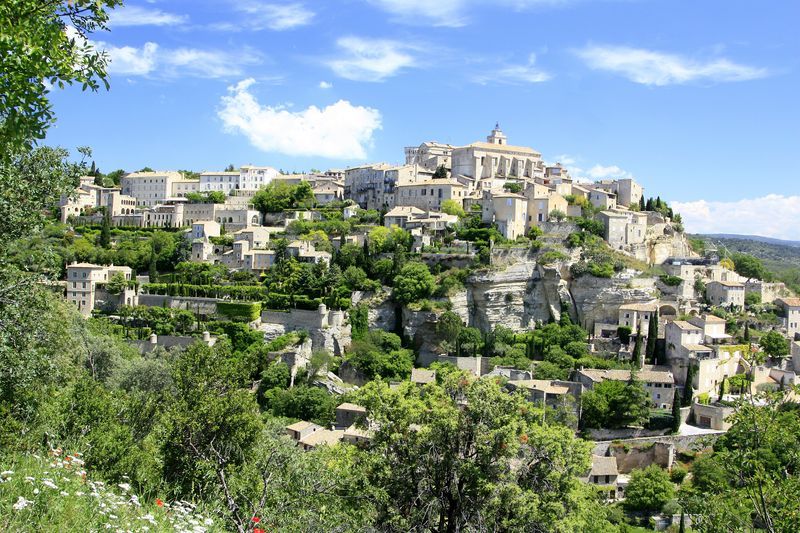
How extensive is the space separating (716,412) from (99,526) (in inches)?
1565

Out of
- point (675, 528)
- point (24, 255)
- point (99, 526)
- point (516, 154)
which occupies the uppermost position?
point (516, 154)

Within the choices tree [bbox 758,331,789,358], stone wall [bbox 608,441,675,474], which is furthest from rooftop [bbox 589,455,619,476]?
tree [bbox 758,331,789,358]

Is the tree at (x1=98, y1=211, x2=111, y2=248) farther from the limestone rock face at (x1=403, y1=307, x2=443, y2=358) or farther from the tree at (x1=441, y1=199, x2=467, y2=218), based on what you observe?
the tree at (x1=441, y1=199, x2=467, y2=218)

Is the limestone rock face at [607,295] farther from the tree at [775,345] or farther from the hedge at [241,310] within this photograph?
the hedge at [241,310]

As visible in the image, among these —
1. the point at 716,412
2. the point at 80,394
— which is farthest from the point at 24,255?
the point at 716,412

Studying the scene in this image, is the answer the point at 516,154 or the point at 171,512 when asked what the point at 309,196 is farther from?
the point at 171,512

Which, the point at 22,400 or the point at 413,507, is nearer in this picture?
the point at 413,507

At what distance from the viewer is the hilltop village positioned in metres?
40.5

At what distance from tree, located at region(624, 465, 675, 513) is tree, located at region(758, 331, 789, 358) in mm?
15240

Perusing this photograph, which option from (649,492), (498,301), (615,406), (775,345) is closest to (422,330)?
(498,301)

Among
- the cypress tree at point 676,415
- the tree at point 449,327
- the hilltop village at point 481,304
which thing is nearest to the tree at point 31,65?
the hilltop village at point 481,304

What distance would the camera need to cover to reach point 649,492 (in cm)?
3484

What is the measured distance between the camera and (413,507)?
14.0 meters

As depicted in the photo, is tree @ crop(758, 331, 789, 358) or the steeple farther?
the steeple
